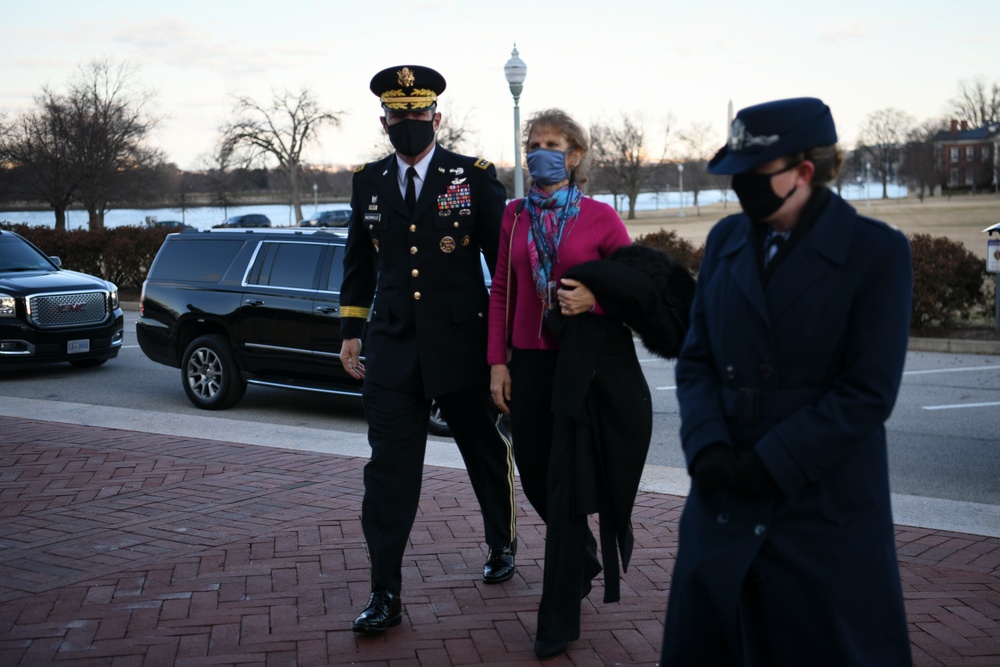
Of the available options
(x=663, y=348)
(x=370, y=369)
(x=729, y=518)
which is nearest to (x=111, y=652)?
(x=370, y=369)

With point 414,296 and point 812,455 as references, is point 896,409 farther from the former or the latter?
point 812,455

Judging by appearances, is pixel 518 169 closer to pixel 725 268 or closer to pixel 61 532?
pixel 61 532

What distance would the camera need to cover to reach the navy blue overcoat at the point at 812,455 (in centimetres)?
246

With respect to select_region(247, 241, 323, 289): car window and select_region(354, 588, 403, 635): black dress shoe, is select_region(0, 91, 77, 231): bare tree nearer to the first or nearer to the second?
select_region(247, 241, 323, 289): car window

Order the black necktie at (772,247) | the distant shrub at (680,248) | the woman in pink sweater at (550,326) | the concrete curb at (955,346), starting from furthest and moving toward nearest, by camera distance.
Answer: the distant shrub at (680,248)
the concrete curb at (955,346)
the woman in pink sweater at (550,326)
the black necktie at (772,247)

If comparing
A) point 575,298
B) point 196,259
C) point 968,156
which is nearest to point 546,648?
point 575,298

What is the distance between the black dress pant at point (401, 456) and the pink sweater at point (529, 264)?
0.42 m

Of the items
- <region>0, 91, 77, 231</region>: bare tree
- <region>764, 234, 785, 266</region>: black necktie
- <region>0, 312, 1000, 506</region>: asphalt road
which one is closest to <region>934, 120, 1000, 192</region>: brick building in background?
<region>0, 91, 77, 231</region>: bare tree

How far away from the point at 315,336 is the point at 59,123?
34759 mm

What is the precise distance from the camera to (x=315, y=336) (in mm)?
9734

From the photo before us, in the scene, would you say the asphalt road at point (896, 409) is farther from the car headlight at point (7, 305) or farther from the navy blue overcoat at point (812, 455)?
the navy blue overcoat at point (812, 455)

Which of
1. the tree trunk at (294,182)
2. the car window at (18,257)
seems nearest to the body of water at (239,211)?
the tree trunk at (294,182)

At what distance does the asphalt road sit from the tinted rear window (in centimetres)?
125

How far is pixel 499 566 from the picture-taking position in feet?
16.0
